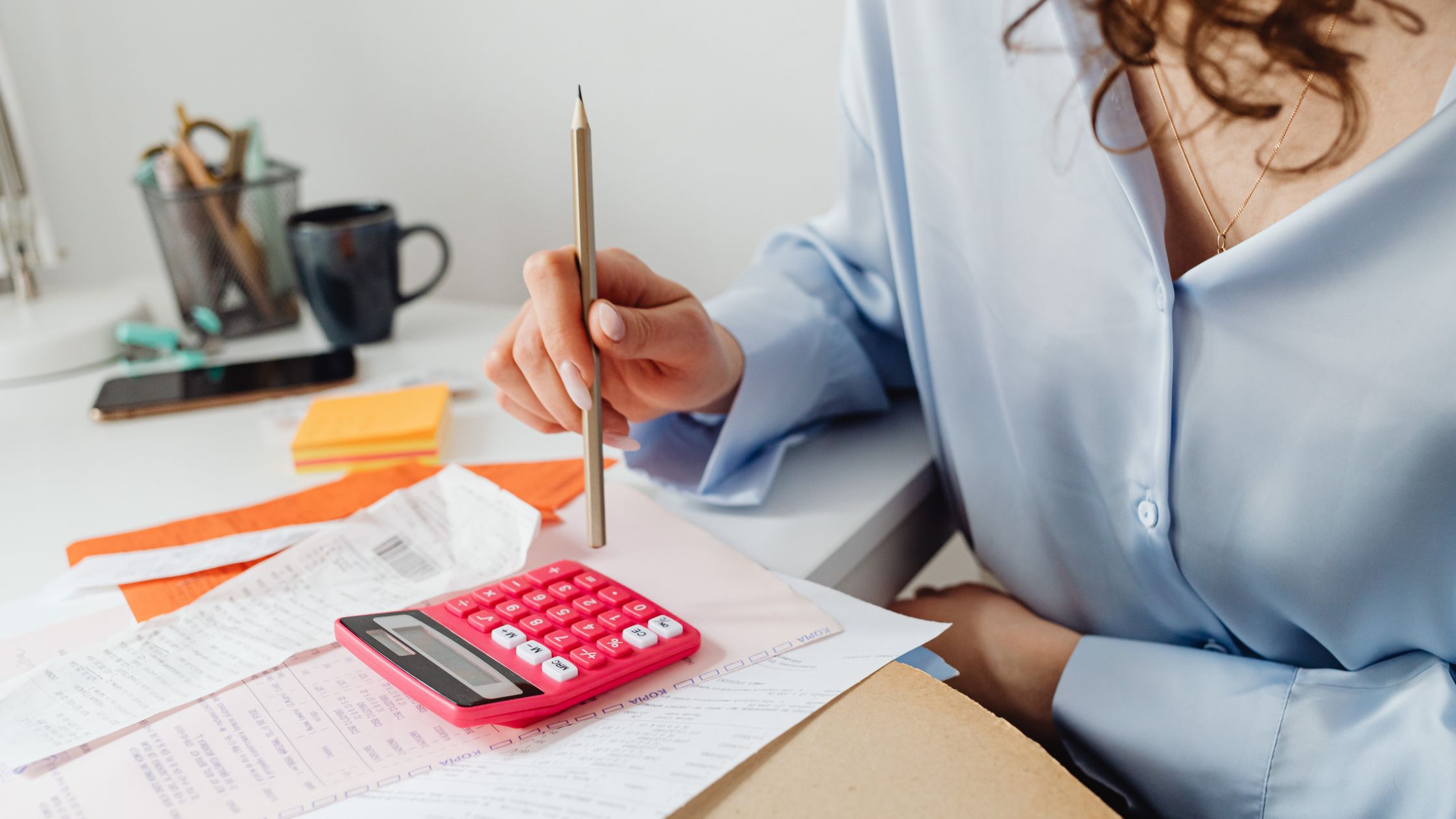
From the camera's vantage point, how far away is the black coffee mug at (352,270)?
32.7 inches

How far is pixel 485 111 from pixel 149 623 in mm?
711

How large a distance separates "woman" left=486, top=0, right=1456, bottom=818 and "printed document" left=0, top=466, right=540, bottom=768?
0.23ft

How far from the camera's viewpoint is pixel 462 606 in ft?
1.36

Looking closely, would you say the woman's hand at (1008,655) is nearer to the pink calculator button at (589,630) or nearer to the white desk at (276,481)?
the white desk at (276,481)

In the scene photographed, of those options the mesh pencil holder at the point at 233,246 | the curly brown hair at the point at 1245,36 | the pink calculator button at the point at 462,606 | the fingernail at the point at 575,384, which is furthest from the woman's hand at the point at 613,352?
the mesh pencil holder at the point at 233,246

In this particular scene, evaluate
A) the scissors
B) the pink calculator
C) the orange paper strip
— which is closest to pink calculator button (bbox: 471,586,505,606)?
the pink calculator

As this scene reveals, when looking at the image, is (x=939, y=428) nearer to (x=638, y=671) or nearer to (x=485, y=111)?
(x=638, y=671)

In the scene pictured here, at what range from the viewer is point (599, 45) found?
0.92 m

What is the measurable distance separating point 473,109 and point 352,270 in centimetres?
27

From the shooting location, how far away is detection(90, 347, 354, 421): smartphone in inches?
29.2

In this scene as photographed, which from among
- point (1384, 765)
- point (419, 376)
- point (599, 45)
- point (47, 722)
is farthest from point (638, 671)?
point (599, 45)

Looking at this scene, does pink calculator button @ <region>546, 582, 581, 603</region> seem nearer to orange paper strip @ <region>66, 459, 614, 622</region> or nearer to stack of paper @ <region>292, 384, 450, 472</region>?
orange paper strip @ <region>66, 459, 614, 622</region>

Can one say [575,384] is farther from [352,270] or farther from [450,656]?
[352,270]

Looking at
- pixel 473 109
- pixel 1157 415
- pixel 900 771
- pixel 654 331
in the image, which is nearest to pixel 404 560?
pixel 654 331
